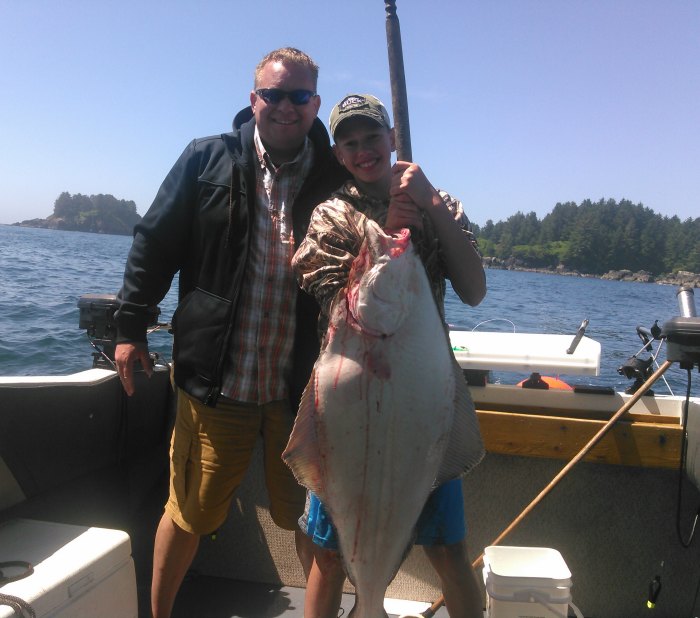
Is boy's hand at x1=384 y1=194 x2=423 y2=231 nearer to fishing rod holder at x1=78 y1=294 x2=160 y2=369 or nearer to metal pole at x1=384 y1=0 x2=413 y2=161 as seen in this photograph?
metal pole at x1=384 y1=0 x2=413 y2=161

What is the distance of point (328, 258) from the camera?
1.96 m

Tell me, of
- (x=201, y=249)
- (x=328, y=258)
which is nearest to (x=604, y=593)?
(x=328, y=258)

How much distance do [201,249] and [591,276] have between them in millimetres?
106620

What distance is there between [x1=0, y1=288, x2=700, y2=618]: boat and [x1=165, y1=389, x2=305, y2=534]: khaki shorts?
607 millimetres

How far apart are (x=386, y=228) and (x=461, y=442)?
756 millimetres

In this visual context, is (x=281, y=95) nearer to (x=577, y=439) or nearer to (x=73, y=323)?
(x=577, y=439)

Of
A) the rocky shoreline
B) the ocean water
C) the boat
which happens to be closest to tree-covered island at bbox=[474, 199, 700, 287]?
the rocky shoreline

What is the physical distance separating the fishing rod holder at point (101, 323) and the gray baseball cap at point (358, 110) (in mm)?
2002

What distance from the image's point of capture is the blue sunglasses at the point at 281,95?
7.93 feet

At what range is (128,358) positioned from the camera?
2.62 m

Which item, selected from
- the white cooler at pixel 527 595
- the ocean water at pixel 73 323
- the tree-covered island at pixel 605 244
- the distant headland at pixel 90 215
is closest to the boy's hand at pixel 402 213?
the white cooler at pixel 527 595

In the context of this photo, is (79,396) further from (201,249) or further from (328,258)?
(328,258)

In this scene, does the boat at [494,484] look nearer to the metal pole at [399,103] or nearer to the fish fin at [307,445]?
the fish fin at [307,445]

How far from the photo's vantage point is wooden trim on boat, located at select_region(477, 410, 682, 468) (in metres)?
2.81
